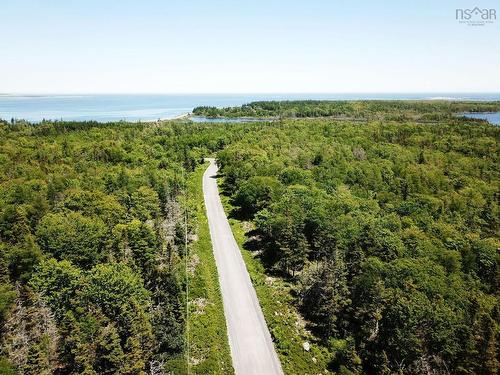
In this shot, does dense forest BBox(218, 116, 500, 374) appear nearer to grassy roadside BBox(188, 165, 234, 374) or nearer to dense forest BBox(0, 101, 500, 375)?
dense forest BBox(0, 101, 500, 375)

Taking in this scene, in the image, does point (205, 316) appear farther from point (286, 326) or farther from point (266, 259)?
point (266, 259)

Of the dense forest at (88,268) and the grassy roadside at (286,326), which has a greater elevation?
the dense forest at (88,268)

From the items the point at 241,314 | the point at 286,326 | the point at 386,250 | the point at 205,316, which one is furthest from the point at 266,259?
the point at 386,250

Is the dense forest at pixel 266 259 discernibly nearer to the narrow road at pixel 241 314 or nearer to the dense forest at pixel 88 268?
the dense forest at pixel 88 268

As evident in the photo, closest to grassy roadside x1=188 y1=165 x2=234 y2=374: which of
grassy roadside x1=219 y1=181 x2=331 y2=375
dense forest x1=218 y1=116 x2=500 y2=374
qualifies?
grassy roadside x1=219 y1=181 x2=331 y2=375

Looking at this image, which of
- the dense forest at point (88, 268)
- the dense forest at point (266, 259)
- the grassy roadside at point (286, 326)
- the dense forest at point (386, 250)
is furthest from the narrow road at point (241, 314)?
the dense forest at point (88, 268)

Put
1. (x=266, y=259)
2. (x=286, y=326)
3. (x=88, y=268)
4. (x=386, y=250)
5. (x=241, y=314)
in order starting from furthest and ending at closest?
(x=266, y=259), (x=386, y=250), (x=88, y=268), (x=241, y=314), (x=286, y=326)
